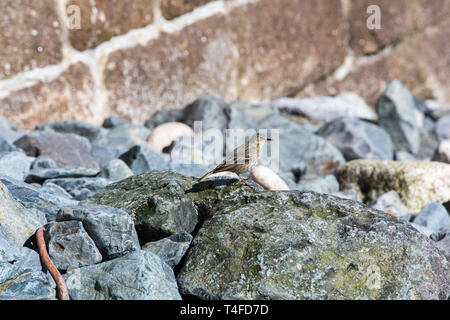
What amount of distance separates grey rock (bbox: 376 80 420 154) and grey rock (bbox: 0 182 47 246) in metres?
3.85

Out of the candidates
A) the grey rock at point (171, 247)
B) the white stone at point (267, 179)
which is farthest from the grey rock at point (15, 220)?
the white stone at point (267, 179)

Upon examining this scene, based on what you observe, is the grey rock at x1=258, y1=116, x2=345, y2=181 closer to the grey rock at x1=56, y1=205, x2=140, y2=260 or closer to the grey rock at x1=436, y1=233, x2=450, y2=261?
the grey rock at x1=436, y1=233, x2=450, y2=261

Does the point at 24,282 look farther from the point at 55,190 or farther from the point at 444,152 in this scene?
the point at 444,152

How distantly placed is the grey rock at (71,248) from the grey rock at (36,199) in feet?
0.83

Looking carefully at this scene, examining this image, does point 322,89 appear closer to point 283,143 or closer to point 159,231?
point 283,143

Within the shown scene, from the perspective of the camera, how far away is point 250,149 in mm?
2570

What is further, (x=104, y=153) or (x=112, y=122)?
(x=112, y=122)

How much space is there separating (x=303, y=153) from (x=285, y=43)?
5.19 ft

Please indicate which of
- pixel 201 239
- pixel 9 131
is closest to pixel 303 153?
pixel 9 131

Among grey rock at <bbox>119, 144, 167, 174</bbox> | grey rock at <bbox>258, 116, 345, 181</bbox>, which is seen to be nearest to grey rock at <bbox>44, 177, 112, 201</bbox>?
grey rock at <bbox>119, 144, 167, 174</bbox>

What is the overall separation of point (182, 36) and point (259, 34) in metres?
0.98

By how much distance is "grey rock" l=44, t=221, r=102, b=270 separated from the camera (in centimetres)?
206

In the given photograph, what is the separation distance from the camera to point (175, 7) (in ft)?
14.6
